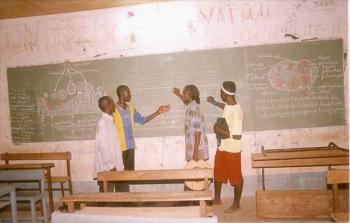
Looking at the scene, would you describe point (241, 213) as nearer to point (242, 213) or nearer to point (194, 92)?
point (242, 213)

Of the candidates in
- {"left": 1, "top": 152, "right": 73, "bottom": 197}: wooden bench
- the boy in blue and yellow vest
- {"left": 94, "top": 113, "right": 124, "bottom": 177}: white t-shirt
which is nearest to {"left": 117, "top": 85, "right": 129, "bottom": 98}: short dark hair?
the boy in blue and yellow vest

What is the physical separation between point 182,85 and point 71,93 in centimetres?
196

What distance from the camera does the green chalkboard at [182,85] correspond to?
4.71 m

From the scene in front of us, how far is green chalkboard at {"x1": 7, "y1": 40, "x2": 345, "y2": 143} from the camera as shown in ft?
15.4

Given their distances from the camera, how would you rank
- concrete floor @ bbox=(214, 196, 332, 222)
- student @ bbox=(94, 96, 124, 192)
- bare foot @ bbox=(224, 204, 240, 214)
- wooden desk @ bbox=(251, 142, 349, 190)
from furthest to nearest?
→ 1. student @ bbox=(94, 96, 124, 192)
2. bare foot @ bbox=(224, 204, 240, 214)
3. wooden desk @ bbox=(251, 142, 349, 190)
4. concrete floor @ bbox=(214, 196, 332, 222)

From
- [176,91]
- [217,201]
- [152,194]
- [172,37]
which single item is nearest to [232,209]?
[217,201]

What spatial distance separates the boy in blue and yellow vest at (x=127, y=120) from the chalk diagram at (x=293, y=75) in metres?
1.83

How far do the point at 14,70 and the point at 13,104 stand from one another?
613mm

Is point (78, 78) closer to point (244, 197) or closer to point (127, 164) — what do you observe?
point (127, 164)

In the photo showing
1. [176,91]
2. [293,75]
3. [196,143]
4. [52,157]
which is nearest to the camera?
[196,143]

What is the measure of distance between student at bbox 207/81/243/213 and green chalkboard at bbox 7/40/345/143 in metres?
0.56

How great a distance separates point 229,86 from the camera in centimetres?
461

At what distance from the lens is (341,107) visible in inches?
185

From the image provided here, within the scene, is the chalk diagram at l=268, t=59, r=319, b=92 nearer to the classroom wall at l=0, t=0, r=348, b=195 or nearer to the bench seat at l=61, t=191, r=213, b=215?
the classroom wall at l=0, t=0, r=348, b=195
